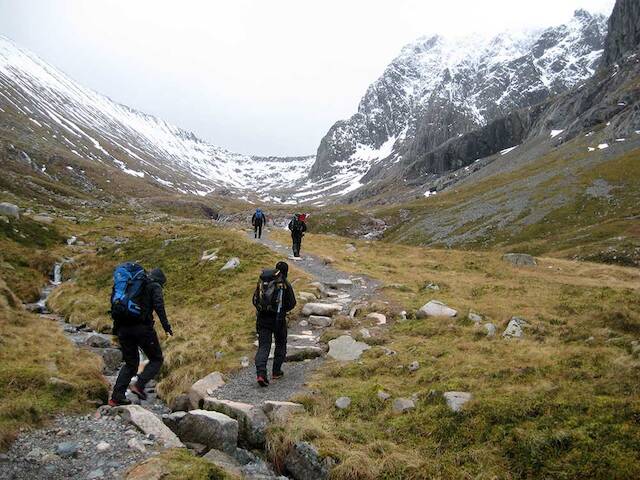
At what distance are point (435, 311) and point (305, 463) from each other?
35.2 ft

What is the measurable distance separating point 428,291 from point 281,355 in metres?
11.8

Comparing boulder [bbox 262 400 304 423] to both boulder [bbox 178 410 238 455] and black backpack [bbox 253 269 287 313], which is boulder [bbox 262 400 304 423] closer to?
boulder [bbox 178 410 238 455]

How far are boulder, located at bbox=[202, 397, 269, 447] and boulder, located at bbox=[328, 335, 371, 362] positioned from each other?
4379 millimetres

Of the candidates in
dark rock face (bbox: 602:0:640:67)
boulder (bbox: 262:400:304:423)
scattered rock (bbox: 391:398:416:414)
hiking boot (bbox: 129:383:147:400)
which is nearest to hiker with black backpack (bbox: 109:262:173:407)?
hiking boot (bbox: 129:383:147:400)

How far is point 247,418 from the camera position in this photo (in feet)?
34.1

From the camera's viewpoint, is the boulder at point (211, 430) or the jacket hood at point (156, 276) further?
the jacket hood at point (156, 276)

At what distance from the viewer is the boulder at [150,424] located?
32.1ft

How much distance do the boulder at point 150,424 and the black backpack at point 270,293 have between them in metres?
4.24

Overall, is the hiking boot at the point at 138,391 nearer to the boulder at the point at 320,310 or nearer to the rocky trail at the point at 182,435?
the rocky trail at the point at 182,435

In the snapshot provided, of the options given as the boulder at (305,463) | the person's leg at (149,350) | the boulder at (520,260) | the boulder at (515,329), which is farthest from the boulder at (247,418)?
the boulder at (520,260)

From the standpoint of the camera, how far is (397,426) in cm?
976

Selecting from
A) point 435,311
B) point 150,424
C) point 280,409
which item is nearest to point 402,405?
point 280,409

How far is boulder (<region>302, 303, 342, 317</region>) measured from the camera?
64.3 ft

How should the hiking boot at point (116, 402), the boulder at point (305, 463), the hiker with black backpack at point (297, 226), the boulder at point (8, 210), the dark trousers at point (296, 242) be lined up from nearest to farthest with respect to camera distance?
the boulder at point (305, 463), the hiking boot at point (116, 402), the hiker with black backpack at point (297, 226), the dark trousers at point (296, 242), the boulder at point (8, 210)
